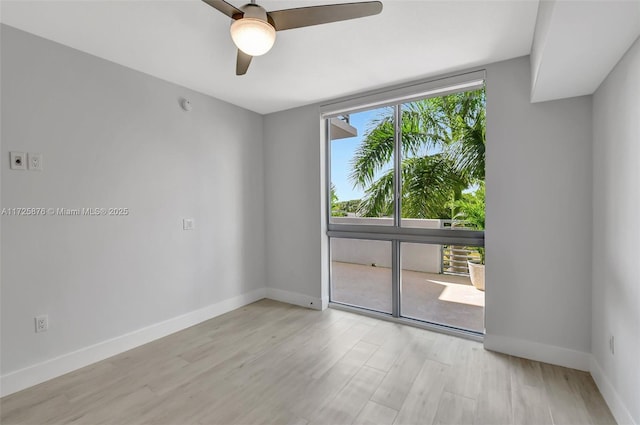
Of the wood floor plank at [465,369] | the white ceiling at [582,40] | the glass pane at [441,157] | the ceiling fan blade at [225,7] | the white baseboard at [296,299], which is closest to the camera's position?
the white ceiling at [582,40]

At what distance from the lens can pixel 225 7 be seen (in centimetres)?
144

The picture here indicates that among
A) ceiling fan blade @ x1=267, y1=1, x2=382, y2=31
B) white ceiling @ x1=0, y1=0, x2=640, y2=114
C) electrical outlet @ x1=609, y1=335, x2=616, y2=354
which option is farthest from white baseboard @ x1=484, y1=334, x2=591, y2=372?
ceiling fan blade @ x1=267, y1=1, x2=382, y2=31

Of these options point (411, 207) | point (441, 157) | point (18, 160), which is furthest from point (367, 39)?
point (18, 160)

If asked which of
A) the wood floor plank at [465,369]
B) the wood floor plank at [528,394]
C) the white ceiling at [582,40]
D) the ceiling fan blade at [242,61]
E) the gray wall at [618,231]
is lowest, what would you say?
the wood floor plank at [528,394]

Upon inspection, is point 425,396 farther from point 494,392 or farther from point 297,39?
point 297,39

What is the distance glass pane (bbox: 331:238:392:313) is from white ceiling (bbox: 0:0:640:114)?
6.04ft

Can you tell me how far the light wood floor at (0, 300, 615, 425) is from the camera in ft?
5.77

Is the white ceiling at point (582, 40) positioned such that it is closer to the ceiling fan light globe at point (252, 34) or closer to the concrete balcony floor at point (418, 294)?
the ceiling fan light globe at point (252, 34)

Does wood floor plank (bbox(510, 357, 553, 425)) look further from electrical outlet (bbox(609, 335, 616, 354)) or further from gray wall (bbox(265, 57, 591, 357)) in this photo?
electrical outlet (bbox(609, 335, 616, 354))

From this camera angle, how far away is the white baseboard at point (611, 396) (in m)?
1.58

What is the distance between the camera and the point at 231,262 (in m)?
3.58

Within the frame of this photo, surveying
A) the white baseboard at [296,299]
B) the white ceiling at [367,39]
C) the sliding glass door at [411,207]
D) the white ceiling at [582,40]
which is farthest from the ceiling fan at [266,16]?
the white baseboard at [296,299]

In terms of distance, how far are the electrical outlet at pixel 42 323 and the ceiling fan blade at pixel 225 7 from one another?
244 cm

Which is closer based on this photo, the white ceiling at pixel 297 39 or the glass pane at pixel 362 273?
the white ceiling at pixel 297 39
